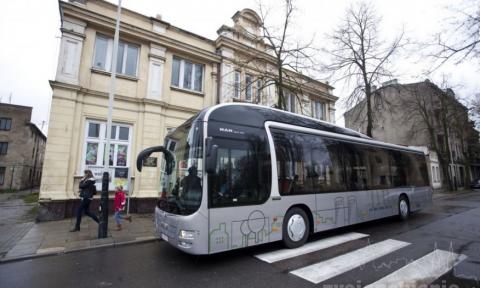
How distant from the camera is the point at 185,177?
15.8ft

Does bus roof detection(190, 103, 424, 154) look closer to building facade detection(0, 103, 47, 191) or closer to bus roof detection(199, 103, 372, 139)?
bus roof detection(199, 103, 372, 139)

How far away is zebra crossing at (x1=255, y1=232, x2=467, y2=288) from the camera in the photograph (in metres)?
3.90

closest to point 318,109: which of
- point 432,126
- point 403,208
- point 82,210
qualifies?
point 403,208

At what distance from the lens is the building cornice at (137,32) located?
9.80 meters

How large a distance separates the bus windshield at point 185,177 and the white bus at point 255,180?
19mm

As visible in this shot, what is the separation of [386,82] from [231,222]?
14.4 m

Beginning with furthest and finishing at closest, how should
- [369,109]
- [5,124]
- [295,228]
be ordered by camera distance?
[5,124]
[369,109]
[295,228]

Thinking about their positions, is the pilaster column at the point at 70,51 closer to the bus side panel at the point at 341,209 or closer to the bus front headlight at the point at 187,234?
the bus front headlight at the point at 187,234

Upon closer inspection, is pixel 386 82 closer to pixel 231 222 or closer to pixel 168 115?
pixel 168 115

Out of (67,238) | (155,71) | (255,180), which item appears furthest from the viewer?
(155,71)

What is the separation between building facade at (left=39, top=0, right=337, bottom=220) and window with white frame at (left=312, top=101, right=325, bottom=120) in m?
7.44

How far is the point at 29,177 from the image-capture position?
33969 mm

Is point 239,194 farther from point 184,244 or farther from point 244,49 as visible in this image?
point 244,49

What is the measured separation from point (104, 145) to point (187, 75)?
566 cm
